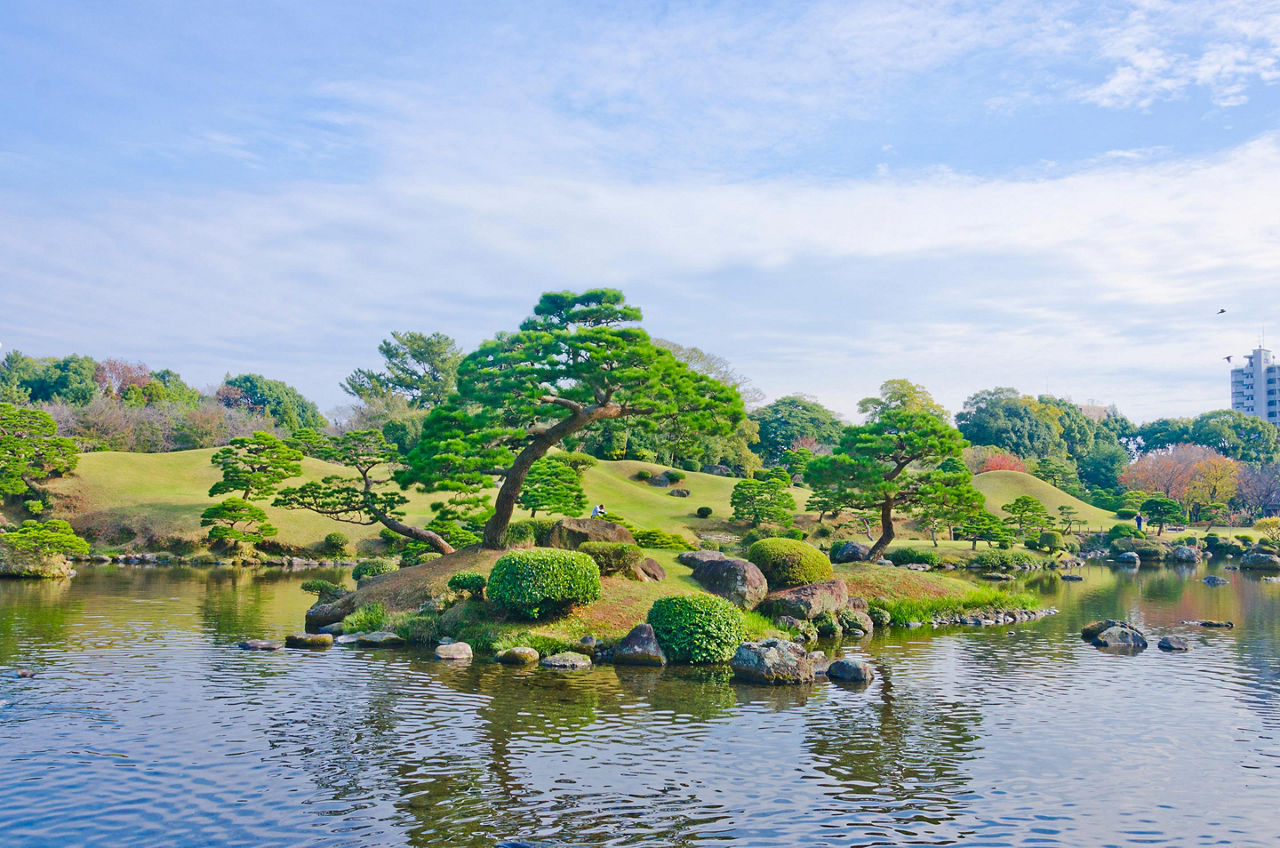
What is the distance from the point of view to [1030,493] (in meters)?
79.2

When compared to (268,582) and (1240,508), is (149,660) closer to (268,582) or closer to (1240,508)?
(268,582)

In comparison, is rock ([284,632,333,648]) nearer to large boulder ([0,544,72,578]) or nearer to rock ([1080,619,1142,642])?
rock ([1080,619,1142,642])

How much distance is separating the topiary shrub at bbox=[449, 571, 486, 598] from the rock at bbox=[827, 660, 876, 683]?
9421 millimetres

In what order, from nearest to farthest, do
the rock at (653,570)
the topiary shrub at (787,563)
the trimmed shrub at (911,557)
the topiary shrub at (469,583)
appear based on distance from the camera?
the topiary shrub at (469,583) → the rock at (653,570) → the topiary shrub at (787,563) → the trimmed shrub at (911,557)

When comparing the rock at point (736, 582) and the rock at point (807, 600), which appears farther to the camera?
the rock at point (736, 582)

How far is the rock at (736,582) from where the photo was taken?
25750mm

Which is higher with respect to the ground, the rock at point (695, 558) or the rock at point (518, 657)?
the rock at point (695, 558)

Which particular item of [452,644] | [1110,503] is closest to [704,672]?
[452,644]

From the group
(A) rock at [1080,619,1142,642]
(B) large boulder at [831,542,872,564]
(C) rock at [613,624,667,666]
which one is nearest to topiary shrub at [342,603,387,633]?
(C) rock at [613,624,667,666]

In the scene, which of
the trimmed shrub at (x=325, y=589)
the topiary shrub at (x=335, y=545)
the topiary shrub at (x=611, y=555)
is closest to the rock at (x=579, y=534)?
the topiary shrub at (x=611, y=555)

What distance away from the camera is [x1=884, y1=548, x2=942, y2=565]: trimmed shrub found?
4819cm

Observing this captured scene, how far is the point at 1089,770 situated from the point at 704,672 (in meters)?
8.67

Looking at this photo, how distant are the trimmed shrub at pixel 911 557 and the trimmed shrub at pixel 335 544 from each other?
3063 centimetres

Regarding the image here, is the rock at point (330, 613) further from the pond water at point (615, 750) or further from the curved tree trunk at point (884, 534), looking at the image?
the curved tree trunk at point (884, 534)
